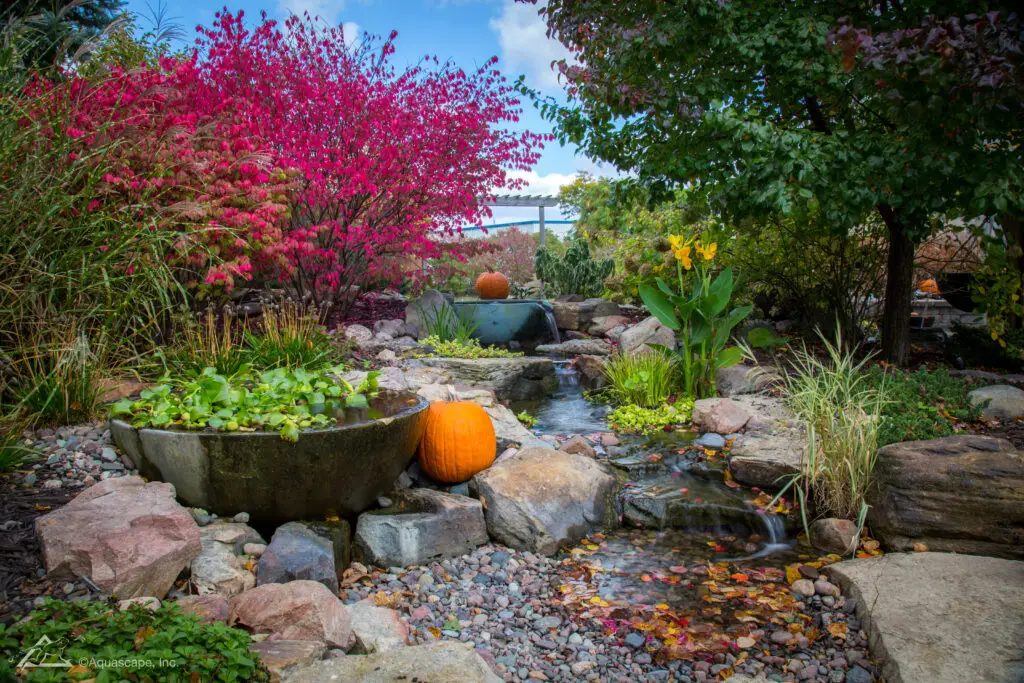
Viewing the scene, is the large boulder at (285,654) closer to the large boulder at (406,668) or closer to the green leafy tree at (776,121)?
the large boulder at (406,668)

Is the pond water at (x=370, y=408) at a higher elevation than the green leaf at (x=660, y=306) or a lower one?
lower

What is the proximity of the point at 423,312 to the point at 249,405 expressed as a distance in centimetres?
468

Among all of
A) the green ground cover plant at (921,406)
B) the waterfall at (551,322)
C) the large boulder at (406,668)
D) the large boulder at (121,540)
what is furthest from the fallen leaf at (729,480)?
the waterfall at (551,322)

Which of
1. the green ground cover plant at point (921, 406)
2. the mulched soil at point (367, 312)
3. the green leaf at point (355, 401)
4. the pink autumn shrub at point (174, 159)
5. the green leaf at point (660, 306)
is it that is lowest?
the green ground cover plant at point (921, 406)

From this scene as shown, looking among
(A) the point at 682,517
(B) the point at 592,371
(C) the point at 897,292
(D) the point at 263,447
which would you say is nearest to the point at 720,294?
(C) the point at 897,292

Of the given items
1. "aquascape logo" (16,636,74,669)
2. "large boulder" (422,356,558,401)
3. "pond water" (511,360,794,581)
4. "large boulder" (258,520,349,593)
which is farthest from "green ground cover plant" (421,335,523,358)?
"aquascape logo" (16,636,74,669)

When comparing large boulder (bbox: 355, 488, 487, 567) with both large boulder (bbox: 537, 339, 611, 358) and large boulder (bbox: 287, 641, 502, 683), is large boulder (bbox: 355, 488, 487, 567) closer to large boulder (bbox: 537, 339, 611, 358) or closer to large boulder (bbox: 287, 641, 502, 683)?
large boulder (bbox: 287, 641, 502, 683)

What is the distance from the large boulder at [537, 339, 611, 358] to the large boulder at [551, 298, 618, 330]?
961 millimetres

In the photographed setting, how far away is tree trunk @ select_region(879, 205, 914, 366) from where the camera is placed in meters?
5.67

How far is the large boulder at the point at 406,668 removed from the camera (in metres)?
1.73

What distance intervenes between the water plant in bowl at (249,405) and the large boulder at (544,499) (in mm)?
787

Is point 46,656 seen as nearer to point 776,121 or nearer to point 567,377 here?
point 567,377

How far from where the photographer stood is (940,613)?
93.8 inches

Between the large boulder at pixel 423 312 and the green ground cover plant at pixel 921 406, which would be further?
the large boulder at pixel 423 312
